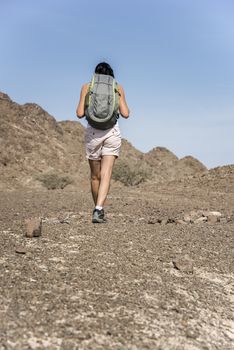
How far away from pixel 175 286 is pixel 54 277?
78cm

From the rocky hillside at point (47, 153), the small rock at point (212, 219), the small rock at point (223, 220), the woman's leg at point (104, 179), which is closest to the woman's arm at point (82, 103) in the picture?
the woman's leg at point (104, 179)

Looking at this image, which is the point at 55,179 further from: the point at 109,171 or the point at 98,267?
the point at 98,267

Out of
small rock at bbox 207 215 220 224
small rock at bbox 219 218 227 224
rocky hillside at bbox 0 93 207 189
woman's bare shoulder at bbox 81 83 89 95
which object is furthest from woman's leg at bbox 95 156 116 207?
rocky hillside at bbox 0 93 207 189

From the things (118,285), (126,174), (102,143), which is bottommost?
(118,285)

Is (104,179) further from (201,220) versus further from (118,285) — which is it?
(118,285)

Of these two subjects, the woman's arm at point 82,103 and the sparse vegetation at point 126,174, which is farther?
the sparse vegetation at point 126,174

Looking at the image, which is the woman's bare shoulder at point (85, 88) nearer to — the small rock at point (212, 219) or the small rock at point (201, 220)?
the small rock at point (201, 220)

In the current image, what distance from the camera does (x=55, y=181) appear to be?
23.1 meters

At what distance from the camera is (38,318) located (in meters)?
2.45

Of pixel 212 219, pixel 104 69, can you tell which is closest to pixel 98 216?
pixel 104 69

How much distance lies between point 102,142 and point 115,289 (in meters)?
2.65

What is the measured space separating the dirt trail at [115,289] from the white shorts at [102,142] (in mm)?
816

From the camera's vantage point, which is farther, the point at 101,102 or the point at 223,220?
the point at 223,220

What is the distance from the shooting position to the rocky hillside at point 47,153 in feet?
86.4
